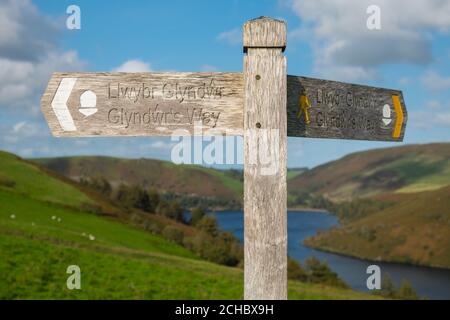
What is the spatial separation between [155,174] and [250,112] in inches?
6660

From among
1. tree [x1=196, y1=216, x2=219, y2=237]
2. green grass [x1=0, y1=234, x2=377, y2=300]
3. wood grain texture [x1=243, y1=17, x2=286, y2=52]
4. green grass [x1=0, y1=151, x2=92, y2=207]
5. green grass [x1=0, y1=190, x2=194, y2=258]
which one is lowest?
green grass [x1=0, y1=234, x2=377, y2=300]

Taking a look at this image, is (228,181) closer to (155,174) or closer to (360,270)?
(155,174)

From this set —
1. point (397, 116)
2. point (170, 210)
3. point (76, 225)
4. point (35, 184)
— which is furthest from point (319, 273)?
point (397, 116)

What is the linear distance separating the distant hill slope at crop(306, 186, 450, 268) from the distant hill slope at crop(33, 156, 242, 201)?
34454 millimetres

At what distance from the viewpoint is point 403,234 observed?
140750 mm

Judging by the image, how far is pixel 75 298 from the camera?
15.8 meters

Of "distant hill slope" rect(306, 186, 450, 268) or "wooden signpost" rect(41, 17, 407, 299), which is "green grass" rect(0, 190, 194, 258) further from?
"distant hill slope" rect(306, 186, 450, 268)

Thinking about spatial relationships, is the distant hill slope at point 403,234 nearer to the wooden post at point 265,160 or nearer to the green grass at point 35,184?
the green grass at point 35,184

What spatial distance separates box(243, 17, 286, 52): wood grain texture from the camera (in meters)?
3.77

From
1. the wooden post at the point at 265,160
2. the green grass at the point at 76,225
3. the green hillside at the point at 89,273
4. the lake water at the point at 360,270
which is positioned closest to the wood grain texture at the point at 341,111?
the wooden post at the point at 265,160

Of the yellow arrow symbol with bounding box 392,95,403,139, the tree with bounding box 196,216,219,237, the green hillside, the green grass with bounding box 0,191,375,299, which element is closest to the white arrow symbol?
the yellow arrow symbol with bounding box 392,95,403,139

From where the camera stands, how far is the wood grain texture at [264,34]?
3.77m
